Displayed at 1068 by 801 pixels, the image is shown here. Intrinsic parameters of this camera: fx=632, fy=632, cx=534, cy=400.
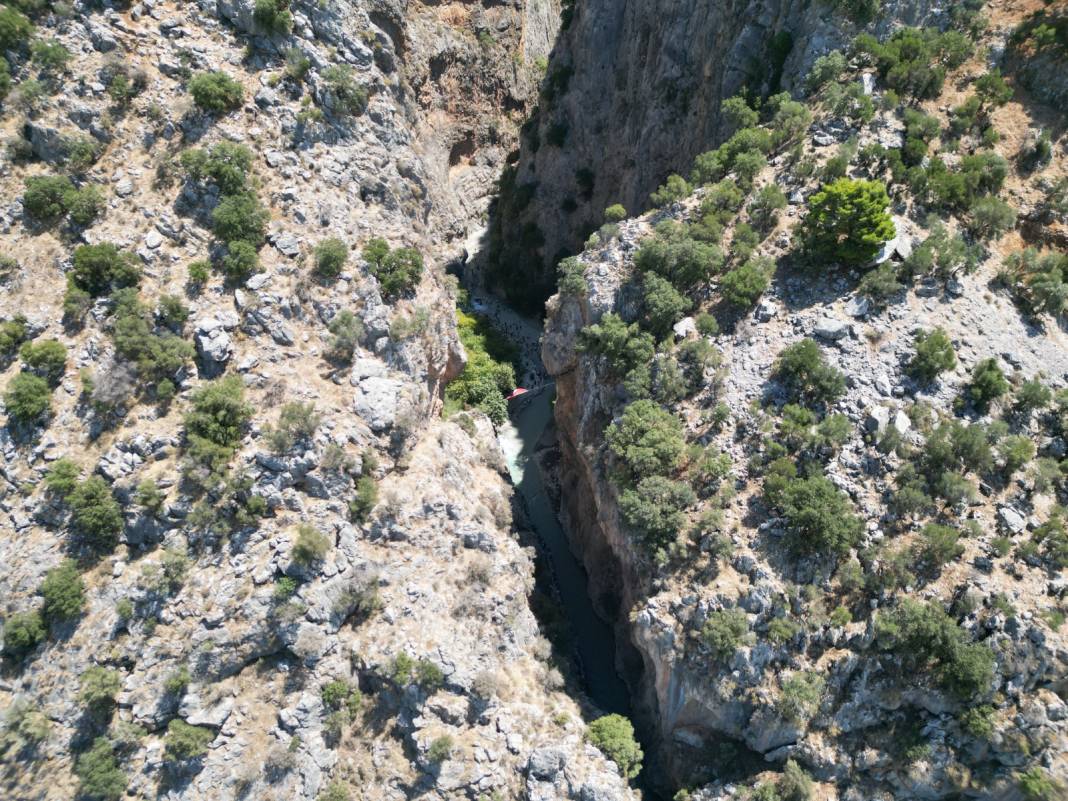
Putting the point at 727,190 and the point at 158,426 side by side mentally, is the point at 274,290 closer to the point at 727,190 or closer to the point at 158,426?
the point at 158,426

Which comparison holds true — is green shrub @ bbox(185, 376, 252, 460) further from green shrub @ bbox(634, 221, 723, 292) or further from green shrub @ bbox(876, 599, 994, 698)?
green shrub @ bbox(876, 599, 994, 698)

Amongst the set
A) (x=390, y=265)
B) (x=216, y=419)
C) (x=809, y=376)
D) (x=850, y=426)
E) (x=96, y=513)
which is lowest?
(x=96, y=513)

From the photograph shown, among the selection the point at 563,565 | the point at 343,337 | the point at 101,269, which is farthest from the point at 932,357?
the point at 101,269

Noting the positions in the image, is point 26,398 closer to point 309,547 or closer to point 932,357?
point 309,547

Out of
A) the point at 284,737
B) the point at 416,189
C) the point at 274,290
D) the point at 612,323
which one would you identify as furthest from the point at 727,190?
the point at 284,737

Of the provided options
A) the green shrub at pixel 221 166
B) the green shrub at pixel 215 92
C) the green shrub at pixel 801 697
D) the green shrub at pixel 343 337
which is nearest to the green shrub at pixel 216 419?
the green shrub at pixel 343 337

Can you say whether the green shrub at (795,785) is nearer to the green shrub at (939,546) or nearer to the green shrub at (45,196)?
the green shrub at (939,546)

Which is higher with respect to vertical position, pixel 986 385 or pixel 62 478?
pixel 986 385
